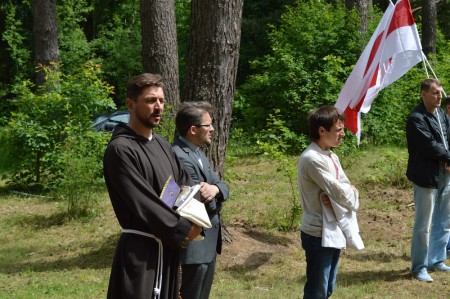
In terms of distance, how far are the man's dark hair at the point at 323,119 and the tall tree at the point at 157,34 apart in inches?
222

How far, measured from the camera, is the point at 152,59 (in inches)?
433

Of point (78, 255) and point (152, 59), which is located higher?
point (152, 59)

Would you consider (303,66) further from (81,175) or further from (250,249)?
(250,249)

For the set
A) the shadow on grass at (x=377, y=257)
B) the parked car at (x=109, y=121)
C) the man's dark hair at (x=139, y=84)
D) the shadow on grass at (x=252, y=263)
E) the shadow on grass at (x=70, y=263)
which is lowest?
the shadow on grass at (x=70, y=263)

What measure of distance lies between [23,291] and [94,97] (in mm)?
5913

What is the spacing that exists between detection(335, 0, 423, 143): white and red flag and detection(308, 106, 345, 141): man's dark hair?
8.15 feet

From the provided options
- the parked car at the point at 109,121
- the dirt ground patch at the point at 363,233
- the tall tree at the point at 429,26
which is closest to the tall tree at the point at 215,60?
the dirt ground patch at the point at 363,233

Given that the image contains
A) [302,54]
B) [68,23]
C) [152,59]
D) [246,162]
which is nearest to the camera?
[152,59]

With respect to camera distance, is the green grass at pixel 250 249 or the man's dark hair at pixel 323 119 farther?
the green grass at pixel 250 249

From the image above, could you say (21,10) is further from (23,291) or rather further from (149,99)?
(149,99)

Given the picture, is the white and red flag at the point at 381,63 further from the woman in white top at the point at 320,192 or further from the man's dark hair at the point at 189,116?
the man's dark hair at the point at 189,116

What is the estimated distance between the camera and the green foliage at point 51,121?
12.7 m

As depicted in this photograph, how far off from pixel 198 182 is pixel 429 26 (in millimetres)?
17391

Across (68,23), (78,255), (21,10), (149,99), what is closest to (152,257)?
(149,99)
